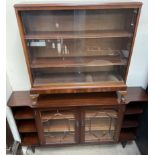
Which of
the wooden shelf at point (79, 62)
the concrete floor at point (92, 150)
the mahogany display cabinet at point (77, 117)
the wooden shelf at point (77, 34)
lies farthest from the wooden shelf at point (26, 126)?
the wooden shelf at point (77, 34)

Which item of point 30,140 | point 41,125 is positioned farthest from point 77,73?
point 30,140

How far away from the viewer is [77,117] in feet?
5.67

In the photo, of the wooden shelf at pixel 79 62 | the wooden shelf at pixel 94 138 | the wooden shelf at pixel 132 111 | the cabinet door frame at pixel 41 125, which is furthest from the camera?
the wooden shelf at pixel 94 138

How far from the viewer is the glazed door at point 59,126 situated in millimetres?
1741

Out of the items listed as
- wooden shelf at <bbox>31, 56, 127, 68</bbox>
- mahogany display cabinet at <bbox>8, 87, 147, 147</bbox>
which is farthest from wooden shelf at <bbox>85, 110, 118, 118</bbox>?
wooden shelf at <bbox>31, 56, 127, 68</bbox>

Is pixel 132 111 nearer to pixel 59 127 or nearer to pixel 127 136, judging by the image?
pixel 127 136

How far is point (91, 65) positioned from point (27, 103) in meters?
0.76

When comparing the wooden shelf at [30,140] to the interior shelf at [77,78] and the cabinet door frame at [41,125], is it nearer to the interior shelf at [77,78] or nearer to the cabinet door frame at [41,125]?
the cabinet door frame at [41,125]

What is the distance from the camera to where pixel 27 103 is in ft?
5.58

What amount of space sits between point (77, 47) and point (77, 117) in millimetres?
717

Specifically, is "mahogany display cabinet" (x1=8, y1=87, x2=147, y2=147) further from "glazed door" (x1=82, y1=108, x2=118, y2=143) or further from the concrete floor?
the concrete floor

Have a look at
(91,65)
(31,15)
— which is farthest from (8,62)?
(91,65)

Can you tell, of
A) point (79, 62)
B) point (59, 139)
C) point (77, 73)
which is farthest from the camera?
point (59, 139)

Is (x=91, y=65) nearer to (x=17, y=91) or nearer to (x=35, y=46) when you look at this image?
(x=35, y=46)
